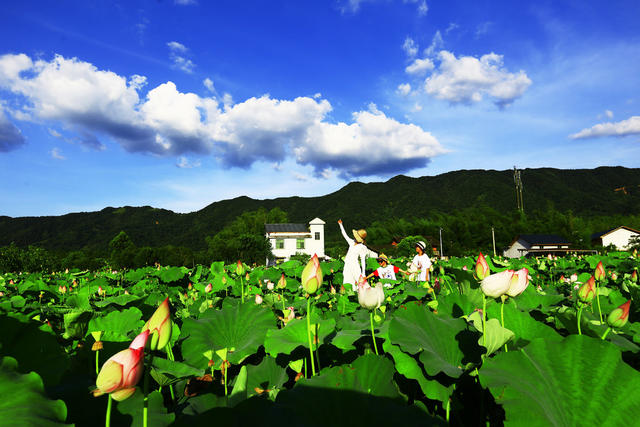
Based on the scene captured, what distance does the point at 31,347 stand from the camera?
994mm

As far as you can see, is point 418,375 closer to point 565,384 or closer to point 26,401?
point 565,384

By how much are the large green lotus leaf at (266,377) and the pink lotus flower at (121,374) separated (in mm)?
557

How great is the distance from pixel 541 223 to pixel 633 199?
61.3 meters

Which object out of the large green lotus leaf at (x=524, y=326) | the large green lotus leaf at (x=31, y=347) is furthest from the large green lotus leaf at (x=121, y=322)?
the large green lotus leaf at (x=524, y=326)

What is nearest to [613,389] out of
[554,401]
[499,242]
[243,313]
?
[554,401]

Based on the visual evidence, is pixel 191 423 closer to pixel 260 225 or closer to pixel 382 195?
pixel 260 225

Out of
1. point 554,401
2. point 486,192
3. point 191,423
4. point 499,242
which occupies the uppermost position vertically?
point 486,192

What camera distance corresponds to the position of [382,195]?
114 meters

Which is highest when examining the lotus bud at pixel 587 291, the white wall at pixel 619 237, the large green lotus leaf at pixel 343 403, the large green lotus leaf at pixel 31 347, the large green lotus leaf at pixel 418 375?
the large green lotus leaf at pixel 31 347

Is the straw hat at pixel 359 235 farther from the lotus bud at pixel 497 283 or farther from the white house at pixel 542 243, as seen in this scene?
the white house at pixel 542 243

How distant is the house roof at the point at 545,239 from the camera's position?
4272 centimetres

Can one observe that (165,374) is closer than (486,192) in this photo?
Yes

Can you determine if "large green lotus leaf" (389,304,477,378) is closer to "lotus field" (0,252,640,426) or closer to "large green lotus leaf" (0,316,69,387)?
"lotus field" (0,252,640,426)

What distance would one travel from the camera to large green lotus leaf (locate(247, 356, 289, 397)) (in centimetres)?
120
